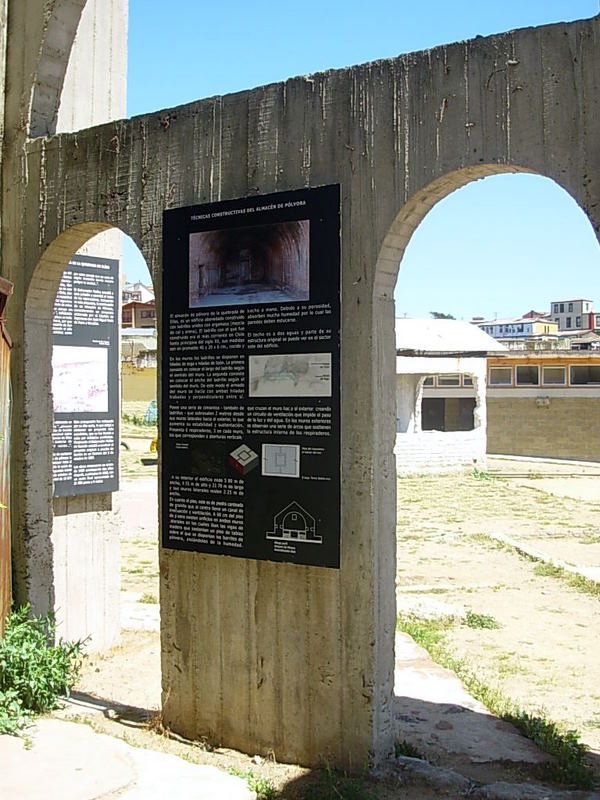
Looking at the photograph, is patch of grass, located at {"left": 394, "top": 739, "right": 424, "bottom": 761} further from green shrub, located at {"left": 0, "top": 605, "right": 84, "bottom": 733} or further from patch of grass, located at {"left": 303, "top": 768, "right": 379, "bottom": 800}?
green shrub, located at {"left": 0, "top": 605, "right": 84, "bottom": 733}

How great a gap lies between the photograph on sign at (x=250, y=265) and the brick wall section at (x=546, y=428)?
32.0 m

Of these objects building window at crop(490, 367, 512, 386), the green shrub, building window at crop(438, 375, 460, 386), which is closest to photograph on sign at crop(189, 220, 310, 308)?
the green shrub

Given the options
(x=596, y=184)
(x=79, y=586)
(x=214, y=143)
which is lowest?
(x=79, y=586)

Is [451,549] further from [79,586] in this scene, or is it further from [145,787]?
[145,787]

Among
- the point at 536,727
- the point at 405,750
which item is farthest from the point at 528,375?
the point at 405,750

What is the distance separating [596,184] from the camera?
402cm

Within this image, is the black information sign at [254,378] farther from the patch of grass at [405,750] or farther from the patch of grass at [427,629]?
the patch of grass at [427,629]

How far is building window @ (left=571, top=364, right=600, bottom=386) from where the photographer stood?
36781mm

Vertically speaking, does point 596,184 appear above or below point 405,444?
above

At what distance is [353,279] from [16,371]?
2.80m

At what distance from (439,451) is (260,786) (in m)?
19.0

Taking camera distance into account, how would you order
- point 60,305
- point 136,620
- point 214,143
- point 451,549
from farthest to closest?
1. point 451,549
2. point 136,620
3. point 60,305
4. point 214,143

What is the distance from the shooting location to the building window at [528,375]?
1472 inches

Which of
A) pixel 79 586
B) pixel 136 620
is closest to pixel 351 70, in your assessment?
pixel 79 586
